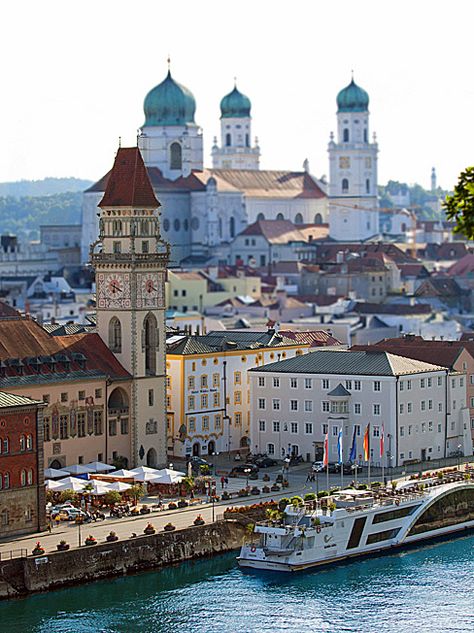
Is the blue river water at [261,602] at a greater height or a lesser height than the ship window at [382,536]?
lesser

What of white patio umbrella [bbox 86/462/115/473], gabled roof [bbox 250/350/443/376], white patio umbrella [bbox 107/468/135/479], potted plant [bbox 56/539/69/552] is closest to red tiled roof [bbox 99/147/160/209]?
gabled roof [bbox 250/350/443/376]

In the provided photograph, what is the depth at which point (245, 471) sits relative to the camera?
89.1 meters

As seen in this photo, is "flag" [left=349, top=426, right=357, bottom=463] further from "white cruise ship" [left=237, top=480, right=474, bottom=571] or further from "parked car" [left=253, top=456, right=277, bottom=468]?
"white cruise ship" [left=237, top=480, right=474, bottom=571]

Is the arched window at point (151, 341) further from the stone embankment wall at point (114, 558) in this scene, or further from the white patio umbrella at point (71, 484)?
the stone embankment wall at point (114, 558)

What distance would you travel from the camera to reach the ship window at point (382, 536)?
7809 centimetres

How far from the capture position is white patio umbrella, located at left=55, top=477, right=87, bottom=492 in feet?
262

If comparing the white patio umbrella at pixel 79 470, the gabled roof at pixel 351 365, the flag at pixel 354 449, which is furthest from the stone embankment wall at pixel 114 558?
the gabled roof at pixel 351 365

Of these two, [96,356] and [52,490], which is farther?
[96,356]

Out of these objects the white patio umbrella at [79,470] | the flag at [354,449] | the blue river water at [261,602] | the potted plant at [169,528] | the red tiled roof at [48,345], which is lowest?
the blue river water at [261,602]

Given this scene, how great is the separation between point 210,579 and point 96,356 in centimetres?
2019

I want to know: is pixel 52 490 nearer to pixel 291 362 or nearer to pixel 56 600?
pixel 56 600

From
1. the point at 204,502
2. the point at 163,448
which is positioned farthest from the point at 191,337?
the point at 204,502

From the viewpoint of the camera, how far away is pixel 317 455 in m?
93.4

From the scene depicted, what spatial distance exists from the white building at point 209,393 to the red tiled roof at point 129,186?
27.4ft
